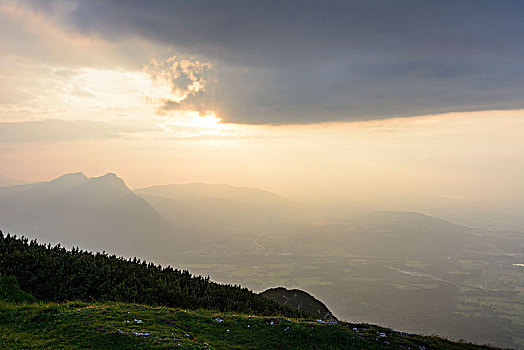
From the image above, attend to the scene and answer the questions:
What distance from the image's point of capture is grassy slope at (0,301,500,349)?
17625mm

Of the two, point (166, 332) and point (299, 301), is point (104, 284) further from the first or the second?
point (299, 301)

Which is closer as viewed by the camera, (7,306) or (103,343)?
(103,343)

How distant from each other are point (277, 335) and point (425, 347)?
1236 centimetres

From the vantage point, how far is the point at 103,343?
17.3 meters

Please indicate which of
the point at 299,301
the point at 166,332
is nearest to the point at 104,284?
the point at 166,332

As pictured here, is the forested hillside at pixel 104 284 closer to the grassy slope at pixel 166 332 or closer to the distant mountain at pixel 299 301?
the grassy slope at pixel 166 332

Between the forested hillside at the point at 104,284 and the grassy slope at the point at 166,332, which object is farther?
the forested hillside at the point at 104,284

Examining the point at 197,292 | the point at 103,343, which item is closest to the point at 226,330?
the point at 103,343

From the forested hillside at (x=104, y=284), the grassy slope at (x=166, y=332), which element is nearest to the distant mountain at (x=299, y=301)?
the forested hillside at (x=104, y=284)

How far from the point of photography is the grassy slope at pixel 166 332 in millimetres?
17625

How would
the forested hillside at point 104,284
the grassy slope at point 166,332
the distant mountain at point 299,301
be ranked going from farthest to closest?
1. the distant mountain at point 299,301
2. the forested hillside at point 104,284
3. the grassy slope at point 166,332

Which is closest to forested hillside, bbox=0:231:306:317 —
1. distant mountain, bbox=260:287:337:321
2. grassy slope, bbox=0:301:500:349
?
grassy slope, bbox=0:301:500:349

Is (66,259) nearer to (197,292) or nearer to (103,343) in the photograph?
(197,292)

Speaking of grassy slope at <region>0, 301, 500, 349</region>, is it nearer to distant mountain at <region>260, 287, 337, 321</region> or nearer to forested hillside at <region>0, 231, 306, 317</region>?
forested hillside at <region>0, 231, 306, 317</region>
